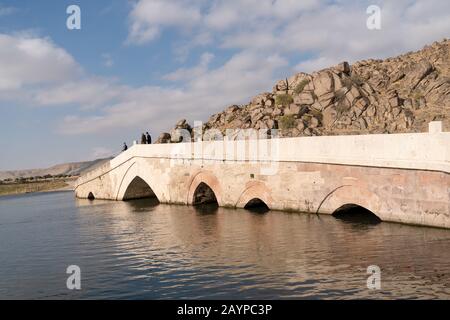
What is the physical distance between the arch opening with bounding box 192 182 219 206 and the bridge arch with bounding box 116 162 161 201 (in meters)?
4.28

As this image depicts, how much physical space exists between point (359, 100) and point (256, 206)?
26.5 m

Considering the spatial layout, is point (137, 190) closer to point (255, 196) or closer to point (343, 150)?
point (255, 196)

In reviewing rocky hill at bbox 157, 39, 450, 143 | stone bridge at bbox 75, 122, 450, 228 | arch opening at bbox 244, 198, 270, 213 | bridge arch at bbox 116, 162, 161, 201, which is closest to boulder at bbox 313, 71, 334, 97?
rocky hill at bbox 157, 39, 450, 143

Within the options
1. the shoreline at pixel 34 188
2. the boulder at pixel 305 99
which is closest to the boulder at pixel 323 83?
the boulder at pixel 305 99

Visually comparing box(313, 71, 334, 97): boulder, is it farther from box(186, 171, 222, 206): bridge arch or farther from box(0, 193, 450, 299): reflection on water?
box(0, 193, 450, 299): reflection on water

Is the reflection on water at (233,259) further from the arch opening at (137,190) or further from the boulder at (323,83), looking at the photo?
the boulder at (323,83)

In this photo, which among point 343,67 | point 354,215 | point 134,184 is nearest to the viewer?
point 354,215

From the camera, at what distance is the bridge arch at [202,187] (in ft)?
71.4

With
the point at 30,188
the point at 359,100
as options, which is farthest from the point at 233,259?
the point at 30,188

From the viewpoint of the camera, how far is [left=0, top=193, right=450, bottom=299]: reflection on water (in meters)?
8.65

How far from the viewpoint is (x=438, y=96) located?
4131 cm

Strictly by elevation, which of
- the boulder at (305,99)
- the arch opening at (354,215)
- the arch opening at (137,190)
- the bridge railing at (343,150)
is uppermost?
the boulder at (305,99)

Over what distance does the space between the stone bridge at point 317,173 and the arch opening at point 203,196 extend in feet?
0.17

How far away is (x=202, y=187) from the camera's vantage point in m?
23.9
